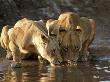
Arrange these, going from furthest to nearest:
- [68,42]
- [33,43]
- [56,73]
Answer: [33,43] → [68,42] → [56,73]

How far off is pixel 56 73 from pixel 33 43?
2295mm

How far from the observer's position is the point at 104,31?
2725cm

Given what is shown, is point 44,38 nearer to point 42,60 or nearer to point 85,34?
point 42,60

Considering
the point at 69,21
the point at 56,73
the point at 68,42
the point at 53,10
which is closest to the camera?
the point at 56,73

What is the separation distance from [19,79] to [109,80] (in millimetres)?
2173

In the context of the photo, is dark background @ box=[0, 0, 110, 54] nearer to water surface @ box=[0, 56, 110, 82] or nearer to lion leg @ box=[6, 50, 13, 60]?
lion leg @ box=[6, 50, 13, 60]

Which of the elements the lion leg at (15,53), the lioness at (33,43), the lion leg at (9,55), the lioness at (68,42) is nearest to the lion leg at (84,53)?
the lioness at (68,42)

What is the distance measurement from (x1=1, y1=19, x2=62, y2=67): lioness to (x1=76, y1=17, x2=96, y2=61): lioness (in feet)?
4.55

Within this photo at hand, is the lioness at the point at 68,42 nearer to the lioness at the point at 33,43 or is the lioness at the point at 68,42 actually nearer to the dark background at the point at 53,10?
the lioness at the point at 33,43

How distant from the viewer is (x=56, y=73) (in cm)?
1588

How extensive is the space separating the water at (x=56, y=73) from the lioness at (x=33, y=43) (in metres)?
0.31

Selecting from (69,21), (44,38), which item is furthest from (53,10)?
(44,38)

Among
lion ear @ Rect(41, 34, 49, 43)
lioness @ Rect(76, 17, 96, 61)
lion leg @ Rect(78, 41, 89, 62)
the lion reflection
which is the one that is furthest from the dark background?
the lion reflection

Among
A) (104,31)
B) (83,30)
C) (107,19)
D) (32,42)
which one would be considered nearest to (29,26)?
(32,42)
